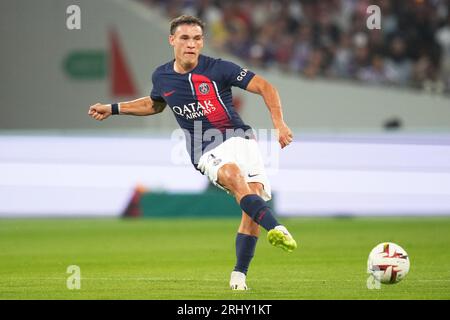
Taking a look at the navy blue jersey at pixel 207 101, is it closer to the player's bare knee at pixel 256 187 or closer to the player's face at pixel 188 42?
the player's face at pixel 188 42

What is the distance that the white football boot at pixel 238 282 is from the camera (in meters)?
9.38

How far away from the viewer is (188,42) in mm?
9477

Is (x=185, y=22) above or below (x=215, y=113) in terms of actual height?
above

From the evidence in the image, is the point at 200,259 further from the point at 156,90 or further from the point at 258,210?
the point at 258,210

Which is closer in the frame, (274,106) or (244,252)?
(274,106)

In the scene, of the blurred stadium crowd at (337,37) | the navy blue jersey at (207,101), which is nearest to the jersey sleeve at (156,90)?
the navy blue jersey at (207,101)

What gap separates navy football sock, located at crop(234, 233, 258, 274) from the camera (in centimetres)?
952

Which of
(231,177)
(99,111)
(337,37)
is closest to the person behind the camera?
(231,177)

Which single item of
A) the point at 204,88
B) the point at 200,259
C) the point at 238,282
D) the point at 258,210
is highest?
the point at 204,88

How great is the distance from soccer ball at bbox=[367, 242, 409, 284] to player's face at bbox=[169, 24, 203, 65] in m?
2.46

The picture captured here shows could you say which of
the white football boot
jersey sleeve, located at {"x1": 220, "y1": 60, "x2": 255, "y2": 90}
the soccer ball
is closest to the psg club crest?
jersey sleeve, located at {"x1": 220, "y1": 60, "x2": 255, "y2": 90}

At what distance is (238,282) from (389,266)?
137 centimetres

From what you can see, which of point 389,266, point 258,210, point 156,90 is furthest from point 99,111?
point 389,266
